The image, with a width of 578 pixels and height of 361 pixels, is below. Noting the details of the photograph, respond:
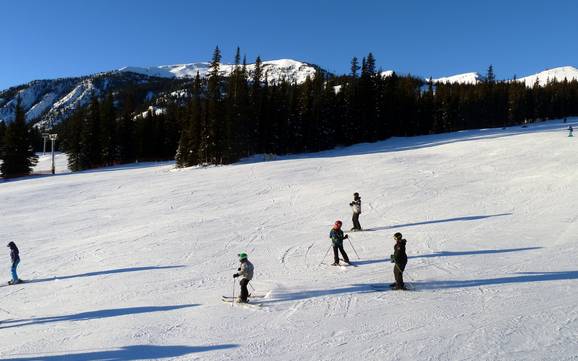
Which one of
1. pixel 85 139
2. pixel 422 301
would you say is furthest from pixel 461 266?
pixel 85 139

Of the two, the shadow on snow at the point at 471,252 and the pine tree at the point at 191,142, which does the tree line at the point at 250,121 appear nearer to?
the pine tree at the point at 191,142

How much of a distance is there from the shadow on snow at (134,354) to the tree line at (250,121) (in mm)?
41098

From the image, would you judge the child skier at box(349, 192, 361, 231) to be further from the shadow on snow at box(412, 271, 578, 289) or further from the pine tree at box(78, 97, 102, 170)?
the pine tree at box(78, 97, 102, 170)

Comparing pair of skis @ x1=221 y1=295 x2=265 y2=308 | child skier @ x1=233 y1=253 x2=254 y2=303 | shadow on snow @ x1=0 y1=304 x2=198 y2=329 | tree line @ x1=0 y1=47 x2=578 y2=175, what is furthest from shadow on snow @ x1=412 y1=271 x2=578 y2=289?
tree line @ x1=0 y1=47 x2=578 y2=175

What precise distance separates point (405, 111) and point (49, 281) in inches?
2661

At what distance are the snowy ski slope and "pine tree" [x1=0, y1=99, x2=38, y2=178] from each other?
95.7 ft

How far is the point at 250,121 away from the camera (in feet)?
188

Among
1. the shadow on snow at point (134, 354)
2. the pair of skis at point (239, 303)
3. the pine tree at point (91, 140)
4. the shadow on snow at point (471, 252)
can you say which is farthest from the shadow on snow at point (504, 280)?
the pine tree at point (91, 140)

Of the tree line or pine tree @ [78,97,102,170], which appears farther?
pine tree @ [78,97,102,170]

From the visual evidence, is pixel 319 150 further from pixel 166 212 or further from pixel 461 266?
pixel 461 266

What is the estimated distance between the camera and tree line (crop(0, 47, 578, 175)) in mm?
51656

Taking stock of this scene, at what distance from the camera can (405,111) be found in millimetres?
74312

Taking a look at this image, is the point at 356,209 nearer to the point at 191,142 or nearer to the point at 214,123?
the point at 214,123

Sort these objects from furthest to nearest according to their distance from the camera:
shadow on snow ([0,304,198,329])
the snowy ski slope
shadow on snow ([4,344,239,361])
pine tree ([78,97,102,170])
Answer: pine tree ([78,97,102,170]), shadow on snow ([0,304,198,329]), the snowy ski slope, shadow on snow ([4,344,239,361])
